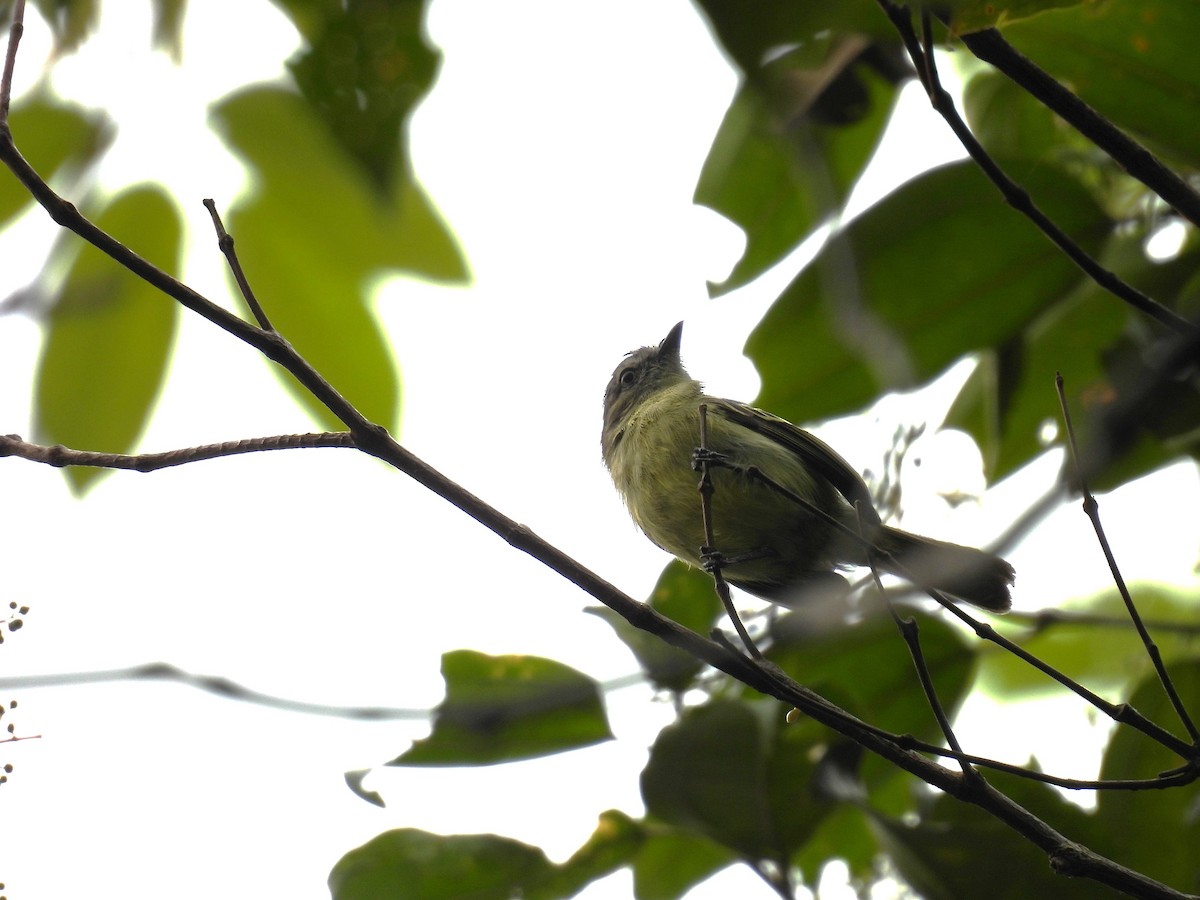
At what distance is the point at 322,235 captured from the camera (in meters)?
2.00

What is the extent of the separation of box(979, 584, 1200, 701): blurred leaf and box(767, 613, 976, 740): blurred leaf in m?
0.62

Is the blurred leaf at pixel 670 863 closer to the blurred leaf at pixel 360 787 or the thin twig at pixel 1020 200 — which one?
the blurred leaf at pixel 360 787

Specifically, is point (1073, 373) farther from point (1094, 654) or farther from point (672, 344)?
point (672, 344)

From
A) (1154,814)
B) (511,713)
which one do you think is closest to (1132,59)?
(1154,814)

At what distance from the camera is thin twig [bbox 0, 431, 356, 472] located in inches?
70.6

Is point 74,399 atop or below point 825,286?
below

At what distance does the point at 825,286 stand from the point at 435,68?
1.27 metres

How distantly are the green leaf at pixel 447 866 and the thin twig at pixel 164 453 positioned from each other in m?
1.18

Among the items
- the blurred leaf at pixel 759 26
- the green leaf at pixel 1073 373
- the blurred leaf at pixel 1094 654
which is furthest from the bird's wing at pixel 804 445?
the blurred leaf at pixel 759 26

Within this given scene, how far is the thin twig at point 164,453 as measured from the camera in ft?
5.88

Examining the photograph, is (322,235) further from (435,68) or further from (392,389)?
(435,68)

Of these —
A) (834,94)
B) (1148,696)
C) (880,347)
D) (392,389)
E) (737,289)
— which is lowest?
(1148,696)

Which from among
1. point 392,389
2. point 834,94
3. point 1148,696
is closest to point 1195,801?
point 1148,696

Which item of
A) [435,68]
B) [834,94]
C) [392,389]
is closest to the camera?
[435,68]
